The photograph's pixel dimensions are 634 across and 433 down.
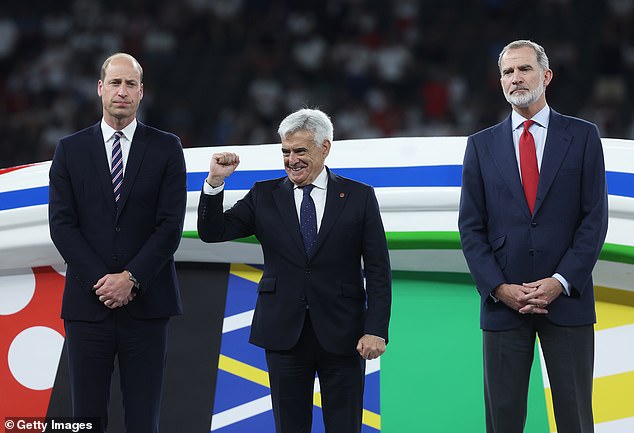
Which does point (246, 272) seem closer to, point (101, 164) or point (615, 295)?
point (101, 164)

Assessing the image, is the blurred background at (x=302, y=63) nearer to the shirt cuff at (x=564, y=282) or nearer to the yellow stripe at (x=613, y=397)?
the yellow stripe at (x=613, y=397)

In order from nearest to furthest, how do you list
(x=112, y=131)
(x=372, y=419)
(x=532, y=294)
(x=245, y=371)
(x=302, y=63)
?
(x=532, y=294) < (x=112, y=131) < (x=372, y=419) < (x=245, y=371) < (x=302, y=63)

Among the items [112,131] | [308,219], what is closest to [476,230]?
[308,219]

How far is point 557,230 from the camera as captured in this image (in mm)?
2963

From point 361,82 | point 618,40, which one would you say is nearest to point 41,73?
point 361,82

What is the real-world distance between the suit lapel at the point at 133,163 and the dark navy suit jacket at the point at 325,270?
0.32 meters

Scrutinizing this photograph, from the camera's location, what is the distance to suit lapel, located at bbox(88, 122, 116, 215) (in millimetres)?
3203

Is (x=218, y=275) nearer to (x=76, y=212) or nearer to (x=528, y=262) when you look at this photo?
(x=76, y=212)

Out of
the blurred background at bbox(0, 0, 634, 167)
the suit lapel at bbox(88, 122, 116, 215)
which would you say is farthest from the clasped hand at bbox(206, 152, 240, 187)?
the blurred background at bbox(0, 0, 634, 167)

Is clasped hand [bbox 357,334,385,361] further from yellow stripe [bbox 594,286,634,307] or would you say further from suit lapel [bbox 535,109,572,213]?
yellow stripe [bbox 594,286,634,307]

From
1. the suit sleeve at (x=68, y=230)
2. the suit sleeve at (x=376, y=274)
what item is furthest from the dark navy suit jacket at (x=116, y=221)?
the suit sleeve at (x=376, y=274)

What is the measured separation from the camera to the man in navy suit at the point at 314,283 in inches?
116

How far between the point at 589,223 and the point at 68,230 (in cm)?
163

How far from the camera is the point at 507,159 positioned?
9.96 feet
